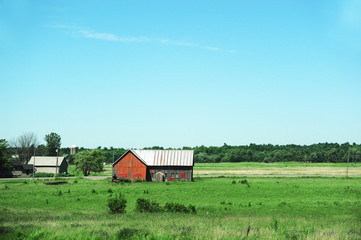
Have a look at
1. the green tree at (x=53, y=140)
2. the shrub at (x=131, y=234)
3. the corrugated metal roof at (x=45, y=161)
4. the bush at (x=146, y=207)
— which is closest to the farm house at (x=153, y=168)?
the corrugated metal roof at (x=45, y=161)

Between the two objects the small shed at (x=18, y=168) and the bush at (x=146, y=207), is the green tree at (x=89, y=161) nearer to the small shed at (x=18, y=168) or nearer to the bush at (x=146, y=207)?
the small shed at (x=18, y=168)

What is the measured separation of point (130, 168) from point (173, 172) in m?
8.66

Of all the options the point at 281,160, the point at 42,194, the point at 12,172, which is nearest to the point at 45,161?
the point at 12,172

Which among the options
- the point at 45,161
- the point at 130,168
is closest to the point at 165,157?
the point at 130,168

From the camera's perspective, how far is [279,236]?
481 inches

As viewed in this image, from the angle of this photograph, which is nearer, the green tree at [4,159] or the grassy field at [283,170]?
the green tree at [4,159]

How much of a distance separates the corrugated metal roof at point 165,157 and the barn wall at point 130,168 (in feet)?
3.78

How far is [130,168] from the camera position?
68.1m

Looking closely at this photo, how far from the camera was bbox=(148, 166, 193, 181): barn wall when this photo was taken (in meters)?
67.4

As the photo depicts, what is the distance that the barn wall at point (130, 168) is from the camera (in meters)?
67.4

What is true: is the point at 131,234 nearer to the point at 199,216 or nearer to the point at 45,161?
the point at 199,216

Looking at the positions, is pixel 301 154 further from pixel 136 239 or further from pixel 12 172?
pixel 136 239

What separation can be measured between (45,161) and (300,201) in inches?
3177

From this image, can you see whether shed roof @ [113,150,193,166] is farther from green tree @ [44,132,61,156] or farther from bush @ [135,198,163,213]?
green tree @ [44,132,61,156]
